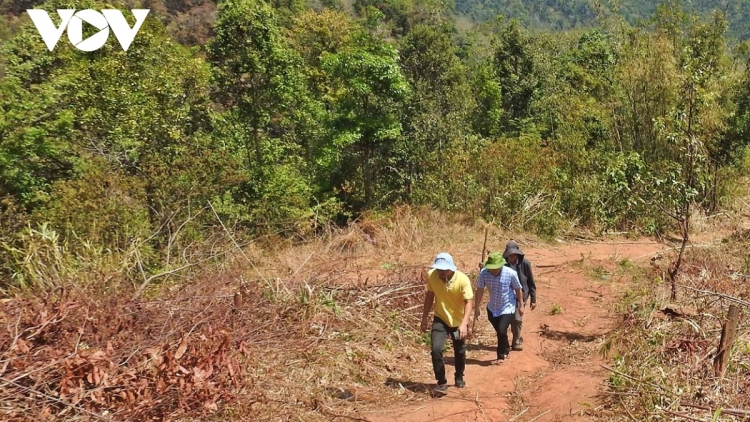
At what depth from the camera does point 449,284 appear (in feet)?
18.5

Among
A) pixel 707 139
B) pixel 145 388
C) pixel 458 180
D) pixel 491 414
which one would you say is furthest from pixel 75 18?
pixel 707 139

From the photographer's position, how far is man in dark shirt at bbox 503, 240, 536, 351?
6.96 metres

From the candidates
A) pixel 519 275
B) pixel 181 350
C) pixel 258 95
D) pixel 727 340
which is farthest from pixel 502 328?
pixel 258 95

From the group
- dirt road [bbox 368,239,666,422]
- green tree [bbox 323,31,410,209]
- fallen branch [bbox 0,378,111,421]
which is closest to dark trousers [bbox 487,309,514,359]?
dirt road [bbox 368,239,666,422]

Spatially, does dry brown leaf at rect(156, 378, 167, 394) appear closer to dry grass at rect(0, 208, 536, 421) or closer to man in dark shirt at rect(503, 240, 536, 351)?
dry grass at rect(0, 208, 536, 421)

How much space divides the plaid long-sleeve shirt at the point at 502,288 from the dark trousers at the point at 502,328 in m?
0.06

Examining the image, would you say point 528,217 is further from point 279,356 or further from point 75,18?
point 75,18

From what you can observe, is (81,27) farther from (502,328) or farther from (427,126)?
(502,328)

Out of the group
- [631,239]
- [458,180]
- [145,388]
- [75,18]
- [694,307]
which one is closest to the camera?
[145,388]

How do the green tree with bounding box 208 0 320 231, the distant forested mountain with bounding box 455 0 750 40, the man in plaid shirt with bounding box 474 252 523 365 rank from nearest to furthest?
the man in plaid shirt with bounding box 474 252 523 365 → the green tree with bounding box 208 0 320 231 → the distant forested mountain with bounding box 455 0 750 40

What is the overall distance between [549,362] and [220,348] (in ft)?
13.8

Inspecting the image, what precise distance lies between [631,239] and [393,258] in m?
6.56

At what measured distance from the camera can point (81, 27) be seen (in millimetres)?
16328

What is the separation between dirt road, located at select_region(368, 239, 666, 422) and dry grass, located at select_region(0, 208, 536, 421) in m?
0.57
